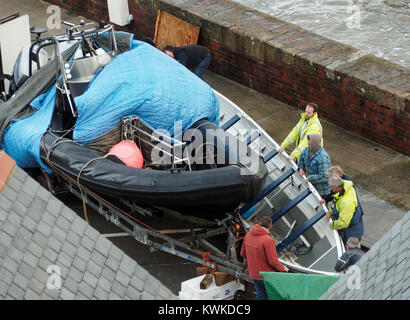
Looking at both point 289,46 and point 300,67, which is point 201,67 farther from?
point 300,67

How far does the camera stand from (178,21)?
14758mm

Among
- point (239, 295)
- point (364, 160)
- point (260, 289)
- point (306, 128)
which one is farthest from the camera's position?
point (364, 160)

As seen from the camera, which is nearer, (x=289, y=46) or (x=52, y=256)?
(x=52, y=256)

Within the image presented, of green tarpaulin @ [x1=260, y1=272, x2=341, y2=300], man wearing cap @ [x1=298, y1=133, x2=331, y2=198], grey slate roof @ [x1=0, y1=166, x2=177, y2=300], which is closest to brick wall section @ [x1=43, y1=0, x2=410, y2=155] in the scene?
man wearing cap @ [x1=298, y1=133, x2=331, y2=198]

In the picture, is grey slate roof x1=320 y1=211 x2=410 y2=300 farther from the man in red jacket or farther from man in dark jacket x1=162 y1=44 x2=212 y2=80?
man in dark jacket x1=162 y1=44 x2=212 y2=80

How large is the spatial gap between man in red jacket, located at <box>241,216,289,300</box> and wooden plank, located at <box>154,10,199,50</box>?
6.15 meters

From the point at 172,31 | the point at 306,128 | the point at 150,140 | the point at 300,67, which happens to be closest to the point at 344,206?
the point at 306,128

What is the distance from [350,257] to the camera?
350 inches

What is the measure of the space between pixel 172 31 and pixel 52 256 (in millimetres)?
8782

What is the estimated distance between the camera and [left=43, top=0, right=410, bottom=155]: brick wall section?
Answer: 12047 millimetres

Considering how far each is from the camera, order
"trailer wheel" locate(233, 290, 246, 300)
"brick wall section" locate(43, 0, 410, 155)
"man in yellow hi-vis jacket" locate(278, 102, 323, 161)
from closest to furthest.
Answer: "trailer wheel" locate(233, 290, 246, 300)
"man in yellow hi-vis jacket" locate(278, 102, 323, 161)
"brick wall section" locate(43, 0, 410, 155)

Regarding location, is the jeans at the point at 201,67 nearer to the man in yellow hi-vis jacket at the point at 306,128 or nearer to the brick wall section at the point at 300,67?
the brick wall section at the point at 300,67

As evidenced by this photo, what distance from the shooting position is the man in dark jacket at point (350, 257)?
8867 mm
